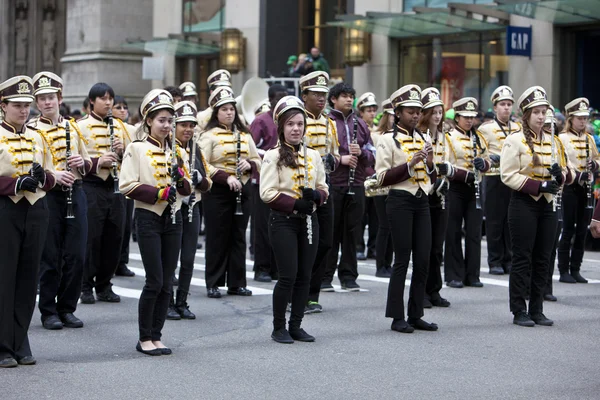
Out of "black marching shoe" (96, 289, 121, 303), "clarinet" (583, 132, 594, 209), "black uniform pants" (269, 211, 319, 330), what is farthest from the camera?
"clarinet" (583, 132, 594, 209)

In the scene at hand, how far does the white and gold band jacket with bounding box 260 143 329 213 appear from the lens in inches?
373

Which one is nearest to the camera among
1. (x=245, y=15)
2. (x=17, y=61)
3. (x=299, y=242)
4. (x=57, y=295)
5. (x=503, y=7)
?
(x=299, y=242)

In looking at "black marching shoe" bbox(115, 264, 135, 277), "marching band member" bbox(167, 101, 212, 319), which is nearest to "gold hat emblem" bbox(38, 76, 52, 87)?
"marching band member" bbox(167, 101, 212, 319)

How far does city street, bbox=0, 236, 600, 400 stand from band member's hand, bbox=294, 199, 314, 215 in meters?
1.12

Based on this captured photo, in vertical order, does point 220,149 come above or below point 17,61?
below

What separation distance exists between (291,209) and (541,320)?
278 cm

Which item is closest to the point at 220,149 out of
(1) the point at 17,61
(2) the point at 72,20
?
(2) the point at 72,20

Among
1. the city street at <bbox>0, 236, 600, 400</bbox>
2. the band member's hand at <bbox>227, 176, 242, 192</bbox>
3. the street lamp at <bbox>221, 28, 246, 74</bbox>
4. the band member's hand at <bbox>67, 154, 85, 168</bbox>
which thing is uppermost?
the street lamp at <bbox>221, 28, 246, 74</bbox>

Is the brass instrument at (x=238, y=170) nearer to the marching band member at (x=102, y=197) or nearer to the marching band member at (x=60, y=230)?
the marching band member at (x=102, y=197)

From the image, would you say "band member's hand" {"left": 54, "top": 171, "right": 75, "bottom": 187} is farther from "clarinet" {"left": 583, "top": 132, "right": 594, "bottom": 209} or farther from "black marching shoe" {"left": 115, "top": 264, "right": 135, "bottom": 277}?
"clarinet" {"left": 583, "top": 132, "right": 594, "bottom": 209}

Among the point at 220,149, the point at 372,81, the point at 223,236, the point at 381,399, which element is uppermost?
the point at 372,81

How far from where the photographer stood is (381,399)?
25.2 feet

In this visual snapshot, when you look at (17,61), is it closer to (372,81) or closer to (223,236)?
(372,81)

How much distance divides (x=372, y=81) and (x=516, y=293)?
17.7 meters
